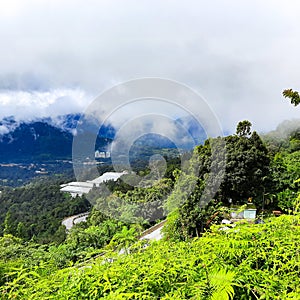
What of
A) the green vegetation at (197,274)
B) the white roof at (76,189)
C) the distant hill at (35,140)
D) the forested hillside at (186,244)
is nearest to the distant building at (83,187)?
the white roof at (76,189)

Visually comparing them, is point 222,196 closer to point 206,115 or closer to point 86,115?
point 206,115

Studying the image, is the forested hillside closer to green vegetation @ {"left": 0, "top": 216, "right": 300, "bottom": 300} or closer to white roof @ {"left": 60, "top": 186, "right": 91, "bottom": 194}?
green vegetation @ {"left": 0, "top": 216, "right": 300, "bottom": 300}

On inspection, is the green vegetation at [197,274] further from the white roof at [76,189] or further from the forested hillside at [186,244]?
the white roof at [76,189]

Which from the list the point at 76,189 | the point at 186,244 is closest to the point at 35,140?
the point at 76,189

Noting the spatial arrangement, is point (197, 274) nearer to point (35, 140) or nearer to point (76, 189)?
point (76, 189)

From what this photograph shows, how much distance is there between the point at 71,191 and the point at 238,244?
18813 millimetres

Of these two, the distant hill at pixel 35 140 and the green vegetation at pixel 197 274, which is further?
the distant hill at pixel 35 140

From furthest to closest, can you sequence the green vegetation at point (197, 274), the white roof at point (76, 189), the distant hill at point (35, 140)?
the distant hill at point (35, 140) < the white roof at point (76, 189) < the green vegetation at point (197, 274)

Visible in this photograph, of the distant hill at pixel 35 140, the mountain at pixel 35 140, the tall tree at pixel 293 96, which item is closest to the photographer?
the tall tree at pixel 293 96

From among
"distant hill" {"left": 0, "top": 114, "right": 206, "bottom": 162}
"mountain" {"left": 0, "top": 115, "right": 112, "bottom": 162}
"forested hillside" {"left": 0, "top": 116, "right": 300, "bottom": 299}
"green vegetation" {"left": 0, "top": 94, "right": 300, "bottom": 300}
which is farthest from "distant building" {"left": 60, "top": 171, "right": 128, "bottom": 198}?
"mountain" {"left": 0, "top": 115, "right": 112, "bottom": 162}

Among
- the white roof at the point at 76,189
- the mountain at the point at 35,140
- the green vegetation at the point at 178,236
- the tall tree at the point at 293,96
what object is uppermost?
the mountain at the point at 35,140

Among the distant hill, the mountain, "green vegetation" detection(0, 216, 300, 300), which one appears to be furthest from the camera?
the mountain

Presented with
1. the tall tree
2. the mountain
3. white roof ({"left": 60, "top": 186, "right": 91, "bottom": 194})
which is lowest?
white roof ({"left": 60, "top": 186, "right": 91, "bottom": 194})

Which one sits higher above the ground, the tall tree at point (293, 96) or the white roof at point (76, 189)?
the tall tree at point (293, 96)
